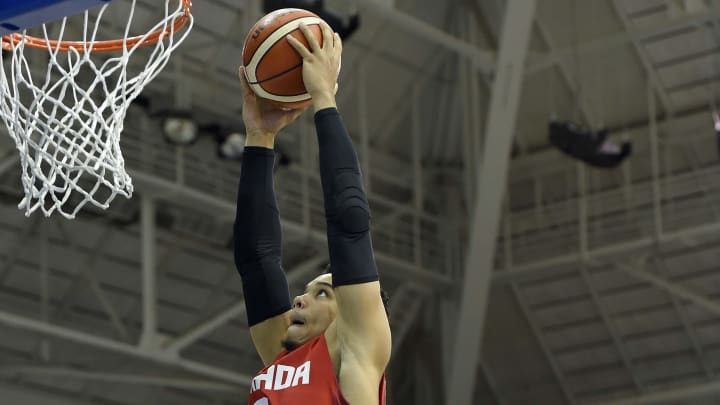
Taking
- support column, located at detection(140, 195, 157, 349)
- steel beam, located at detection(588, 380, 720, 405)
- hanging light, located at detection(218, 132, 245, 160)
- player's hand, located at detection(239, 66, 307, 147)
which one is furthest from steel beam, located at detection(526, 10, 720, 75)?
player's hand, located at detection(239, 66, 307, 147)

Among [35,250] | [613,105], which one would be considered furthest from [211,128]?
[613,105]

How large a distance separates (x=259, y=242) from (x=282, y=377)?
58 cm

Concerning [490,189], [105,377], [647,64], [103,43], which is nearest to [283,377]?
[103,43]

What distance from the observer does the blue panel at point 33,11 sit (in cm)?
484

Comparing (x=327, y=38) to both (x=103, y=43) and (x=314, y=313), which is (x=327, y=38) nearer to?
(x=314, y=313)

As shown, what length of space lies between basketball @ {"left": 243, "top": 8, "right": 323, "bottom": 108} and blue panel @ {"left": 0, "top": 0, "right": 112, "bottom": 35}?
545mm

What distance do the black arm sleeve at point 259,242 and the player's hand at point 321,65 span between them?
0.46 m

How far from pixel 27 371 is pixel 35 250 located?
197cm

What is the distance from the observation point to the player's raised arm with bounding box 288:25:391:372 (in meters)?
4.21

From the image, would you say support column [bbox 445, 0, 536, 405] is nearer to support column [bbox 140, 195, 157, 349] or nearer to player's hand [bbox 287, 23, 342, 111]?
support column [bbox 140, 195, 157, 349]

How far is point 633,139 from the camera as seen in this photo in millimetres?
21781

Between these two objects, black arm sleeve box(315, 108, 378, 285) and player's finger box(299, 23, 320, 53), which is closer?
black arm sleeve box(315, 108, 378, 285)

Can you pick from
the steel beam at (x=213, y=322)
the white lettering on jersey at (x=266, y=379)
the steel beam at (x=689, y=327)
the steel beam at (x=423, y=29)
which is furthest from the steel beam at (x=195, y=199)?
the white lettering on jersey at (x=266, y=379)

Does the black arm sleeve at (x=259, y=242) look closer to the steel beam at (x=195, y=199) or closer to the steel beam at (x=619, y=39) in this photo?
the steel beam at (x=195, y=199)
